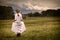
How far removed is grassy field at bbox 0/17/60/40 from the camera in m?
5.18

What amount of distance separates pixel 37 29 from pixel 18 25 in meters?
0.50

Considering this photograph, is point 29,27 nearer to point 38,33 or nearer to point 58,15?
point 38,33

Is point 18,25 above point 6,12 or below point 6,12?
below

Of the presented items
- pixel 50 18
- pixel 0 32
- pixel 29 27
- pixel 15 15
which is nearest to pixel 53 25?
pixel 50 18

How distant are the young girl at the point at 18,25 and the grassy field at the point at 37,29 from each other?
9cm

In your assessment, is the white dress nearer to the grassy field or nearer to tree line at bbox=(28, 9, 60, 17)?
the grassy field

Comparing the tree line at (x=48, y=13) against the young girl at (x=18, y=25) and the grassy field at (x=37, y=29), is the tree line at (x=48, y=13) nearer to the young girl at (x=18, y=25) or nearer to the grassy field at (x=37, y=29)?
the grassy field at (x=37, y=29)

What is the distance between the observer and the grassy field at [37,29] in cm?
518

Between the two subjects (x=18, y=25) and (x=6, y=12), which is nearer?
(x=18, y=25)

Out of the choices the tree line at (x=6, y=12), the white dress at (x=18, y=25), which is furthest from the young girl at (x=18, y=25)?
the tree line at (x=6, y=12)

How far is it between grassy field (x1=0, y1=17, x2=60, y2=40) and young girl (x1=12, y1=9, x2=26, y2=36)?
0.09 metres

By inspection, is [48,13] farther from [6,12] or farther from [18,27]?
[6,12]

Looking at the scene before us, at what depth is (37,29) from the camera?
5.25m

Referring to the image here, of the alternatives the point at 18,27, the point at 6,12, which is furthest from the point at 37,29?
the point at 6,12
